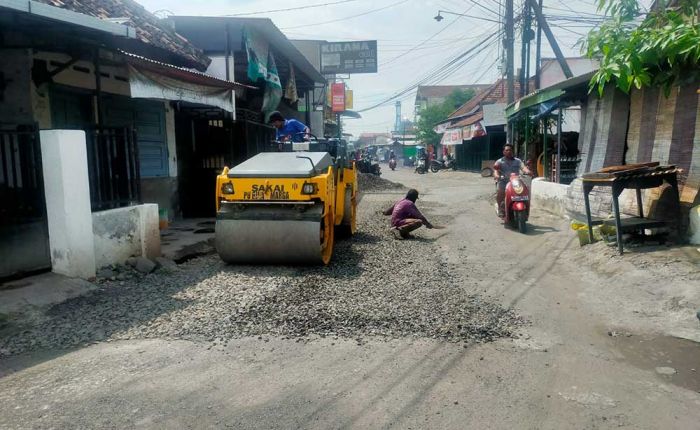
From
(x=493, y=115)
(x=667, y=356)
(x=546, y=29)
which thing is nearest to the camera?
(x=667, y=356)

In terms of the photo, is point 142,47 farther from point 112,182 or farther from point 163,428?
point 163,428

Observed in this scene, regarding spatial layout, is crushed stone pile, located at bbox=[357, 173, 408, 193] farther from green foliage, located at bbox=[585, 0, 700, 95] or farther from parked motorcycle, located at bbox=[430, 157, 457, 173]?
green foliage, located at bbox=[585, 0, 700, 95]

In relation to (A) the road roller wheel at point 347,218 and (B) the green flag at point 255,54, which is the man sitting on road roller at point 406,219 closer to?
(A) the road roller wheel at point 347,218

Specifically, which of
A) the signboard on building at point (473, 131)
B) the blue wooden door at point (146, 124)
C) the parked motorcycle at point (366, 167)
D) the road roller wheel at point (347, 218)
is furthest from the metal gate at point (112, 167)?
the parked motorcycle at point (366, 167)

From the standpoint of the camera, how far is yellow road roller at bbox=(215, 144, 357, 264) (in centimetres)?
643

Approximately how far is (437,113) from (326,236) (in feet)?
151

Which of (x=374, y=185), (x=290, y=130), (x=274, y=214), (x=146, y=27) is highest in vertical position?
(x=146, y=27)

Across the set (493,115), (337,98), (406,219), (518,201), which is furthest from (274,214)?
(337,98)

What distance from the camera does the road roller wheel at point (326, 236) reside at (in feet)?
22.0

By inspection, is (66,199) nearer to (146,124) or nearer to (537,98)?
(146,124)

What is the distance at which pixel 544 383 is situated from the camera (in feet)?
11.5

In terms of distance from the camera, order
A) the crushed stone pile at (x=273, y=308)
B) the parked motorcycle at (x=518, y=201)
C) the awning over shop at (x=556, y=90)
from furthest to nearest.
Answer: the parked motorcycle at (x=518, y=201)
the awning over shop at (x=556, y=90)
the crushed stone pile at (x=273, y=308)

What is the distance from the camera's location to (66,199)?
5641 millimetres

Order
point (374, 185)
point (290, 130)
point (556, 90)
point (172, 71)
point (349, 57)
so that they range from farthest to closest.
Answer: point (349, 57) < point (374, 185) < point (556, 90) < point (290, 130) < point (172, 71)
